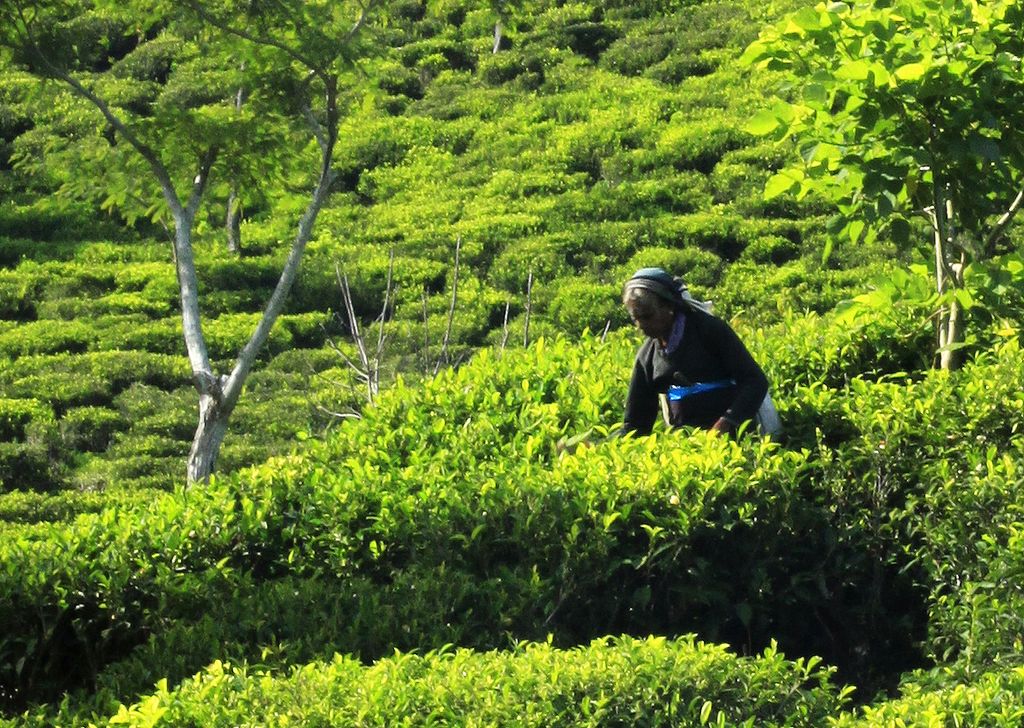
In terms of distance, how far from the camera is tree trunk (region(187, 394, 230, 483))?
1102 cm

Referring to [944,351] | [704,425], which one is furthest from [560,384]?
[944,351]

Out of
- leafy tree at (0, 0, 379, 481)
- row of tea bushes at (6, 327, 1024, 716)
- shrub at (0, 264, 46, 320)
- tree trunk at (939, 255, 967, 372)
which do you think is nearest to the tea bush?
row of tea bushes at (6, 327, 1024, 716)

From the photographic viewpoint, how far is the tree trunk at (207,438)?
11.0 meters

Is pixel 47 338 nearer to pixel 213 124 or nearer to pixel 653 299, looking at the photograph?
pixel 213 124

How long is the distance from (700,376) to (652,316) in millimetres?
361

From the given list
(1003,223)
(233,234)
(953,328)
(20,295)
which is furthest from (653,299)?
(233,234)

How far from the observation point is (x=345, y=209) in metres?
19.3

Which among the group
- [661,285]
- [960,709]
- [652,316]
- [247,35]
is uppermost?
[247,35]

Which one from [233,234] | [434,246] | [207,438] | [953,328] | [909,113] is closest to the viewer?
[909,113]

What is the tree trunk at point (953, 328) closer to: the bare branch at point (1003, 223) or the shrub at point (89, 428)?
the bare branch at point (1003, 223)

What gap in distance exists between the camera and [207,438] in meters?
11.1

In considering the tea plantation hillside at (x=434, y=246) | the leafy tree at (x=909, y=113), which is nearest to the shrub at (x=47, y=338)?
the tea plantation hillside at (x=434, y=246)

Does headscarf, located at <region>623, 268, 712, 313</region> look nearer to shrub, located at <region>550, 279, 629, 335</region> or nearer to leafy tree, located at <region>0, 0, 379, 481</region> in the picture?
leafy tree, located at <region>0, 0, 379, 481</region>

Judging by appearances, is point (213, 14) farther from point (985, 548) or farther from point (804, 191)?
point (985, 548)
